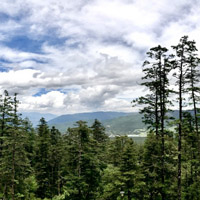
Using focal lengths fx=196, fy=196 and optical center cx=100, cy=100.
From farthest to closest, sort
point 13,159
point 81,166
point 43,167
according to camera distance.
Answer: point 43,167
point 81,166
point 13,159

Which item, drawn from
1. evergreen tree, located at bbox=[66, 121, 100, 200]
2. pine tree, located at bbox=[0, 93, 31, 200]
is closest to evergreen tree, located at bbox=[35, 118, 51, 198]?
pine tree, located at bbox=[0, 93, 31, 200]

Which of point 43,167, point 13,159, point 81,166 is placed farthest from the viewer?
point 43,167

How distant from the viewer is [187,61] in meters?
16.3

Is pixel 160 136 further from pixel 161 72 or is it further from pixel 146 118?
pixel 161 72

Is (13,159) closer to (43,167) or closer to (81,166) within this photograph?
(81,166)

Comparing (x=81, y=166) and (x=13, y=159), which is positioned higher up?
(x=13, y=159)

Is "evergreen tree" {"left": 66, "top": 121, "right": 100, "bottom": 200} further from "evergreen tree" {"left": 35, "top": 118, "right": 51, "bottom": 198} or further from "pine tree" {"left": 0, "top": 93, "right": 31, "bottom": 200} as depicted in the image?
"evergreen tree" {"left": 35, "top": 118, "right": 51, "bottom": 198}

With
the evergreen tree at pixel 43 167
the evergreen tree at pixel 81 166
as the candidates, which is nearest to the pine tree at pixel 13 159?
the evergreen tree at pixel 81 166

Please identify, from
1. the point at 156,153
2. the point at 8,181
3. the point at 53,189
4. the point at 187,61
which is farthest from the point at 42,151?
the point at 187,61

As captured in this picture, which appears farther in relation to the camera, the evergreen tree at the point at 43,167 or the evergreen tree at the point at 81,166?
the evergreen tree at the point at 43,167

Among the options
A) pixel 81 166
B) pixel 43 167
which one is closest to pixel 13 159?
pixel 81 166

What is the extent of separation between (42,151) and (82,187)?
15.0m

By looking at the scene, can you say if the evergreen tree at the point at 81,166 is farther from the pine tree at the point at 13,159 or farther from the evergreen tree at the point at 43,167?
the evergreen tree at the point at 43,167

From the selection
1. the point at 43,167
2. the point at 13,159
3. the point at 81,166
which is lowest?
the point at 43,167
